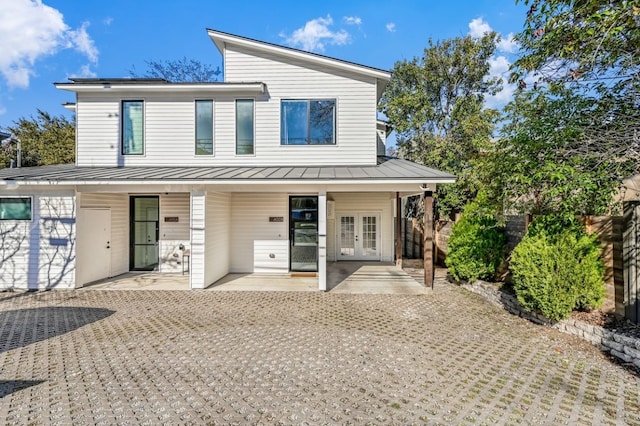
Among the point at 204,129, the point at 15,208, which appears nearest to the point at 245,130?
the point at 204,129

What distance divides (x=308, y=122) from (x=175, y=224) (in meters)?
5.52

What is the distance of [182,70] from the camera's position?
28125 millimetres

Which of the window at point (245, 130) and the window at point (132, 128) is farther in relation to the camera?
the window at point (132, 128)

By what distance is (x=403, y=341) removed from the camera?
5.22 metres

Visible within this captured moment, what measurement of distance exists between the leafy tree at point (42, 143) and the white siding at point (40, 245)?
60.7 ft

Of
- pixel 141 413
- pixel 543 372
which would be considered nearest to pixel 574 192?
pixel 543 372

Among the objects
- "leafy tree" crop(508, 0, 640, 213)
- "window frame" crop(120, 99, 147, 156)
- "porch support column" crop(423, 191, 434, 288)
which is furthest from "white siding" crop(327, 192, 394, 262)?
"leafy tree" crop(508, 0, 640, 213)

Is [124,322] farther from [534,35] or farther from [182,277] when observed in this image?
[534,35]

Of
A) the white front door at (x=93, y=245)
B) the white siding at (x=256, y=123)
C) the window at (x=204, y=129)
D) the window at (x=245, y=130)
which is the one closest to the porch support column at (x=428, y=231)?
the white siding at (x=256, y=123)

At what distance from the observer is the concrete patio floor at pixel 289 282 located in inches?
341

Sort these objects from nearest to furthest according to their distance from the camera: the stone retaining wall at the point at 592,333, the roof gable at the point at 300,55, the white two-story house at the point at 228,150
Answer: the stone retaining wall at the point at 592,333 < the white two-story house at the point at 228,150 < the roof gable at the point at 300,55

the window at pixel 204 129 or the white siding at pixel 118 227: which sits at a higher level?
the window at pixel 204 129

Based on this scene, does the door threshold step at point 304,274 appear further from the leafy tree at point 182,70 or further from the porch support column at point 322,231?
the leafy tree at point 182,70

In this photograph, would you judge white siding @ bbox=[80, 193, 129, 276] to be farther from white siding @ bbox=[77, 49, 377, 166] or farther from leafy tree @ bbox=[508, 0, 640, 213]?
leafy tree @ bbox=[508, 0, 640, 213]
